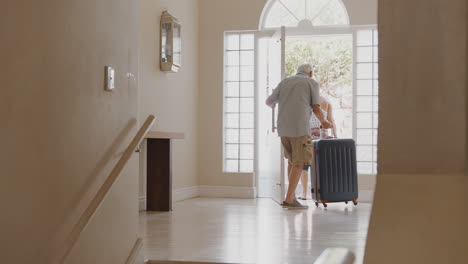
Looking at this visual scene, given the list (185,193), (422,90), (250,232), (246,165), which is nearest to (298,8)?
(246,165)

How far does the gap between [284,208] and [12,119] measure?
15.1 ft

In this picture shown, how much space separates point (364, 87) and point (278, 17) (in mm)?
1537

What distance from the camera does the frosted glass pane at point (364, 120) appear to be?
7477 mm

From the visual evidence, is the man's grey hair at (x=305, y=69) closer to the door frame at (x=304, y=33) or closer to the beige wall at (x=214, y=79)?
the door frame at (x=304, y=33)

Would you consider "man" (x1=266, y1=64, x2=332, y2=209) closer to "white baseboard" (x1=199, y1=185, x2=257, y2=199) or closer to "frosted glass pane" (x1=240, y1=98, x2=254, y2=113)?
"white baseboard" (x1=199, y1=185, x2=257, y2=199)

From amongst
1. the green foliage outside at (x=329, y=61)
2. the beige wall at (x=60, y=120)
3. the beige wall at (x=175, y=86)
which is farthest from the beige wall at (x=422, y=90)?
the green foliage outside at (x=329, y=61)

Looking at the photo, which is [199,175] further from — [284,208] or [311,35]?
[311,35]

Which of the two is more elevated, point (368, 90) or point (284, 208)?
point (368, 90)

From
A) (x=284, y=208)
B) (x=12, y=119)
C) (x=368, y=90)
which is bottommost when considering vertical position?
(x=284, y=208)

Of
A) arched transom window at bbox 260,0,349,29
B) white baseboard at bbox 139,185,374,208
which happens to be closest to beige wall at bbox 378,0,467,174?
white baseboard at bbox 139,185,374,208

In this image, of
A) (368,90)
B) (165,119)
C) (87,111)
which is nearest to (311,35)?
(368,90)

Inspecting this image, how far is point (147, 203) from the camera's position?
5.93 meters

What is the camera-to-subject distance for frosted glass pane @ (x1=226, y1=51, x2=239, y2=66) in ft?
26.0

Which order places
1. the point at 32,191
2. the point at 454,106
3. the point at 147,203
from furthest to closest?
the point at 147,203 → the point at 32,191 → the point at 454,106
